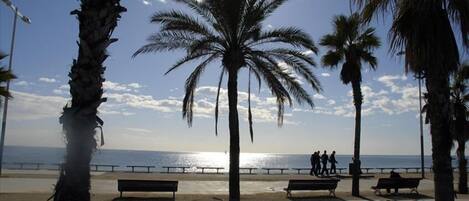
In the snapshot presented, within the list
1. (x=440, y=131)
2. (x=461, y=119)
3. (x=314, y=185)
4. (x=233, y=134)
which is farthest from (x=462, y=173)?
(x=440, y=131)

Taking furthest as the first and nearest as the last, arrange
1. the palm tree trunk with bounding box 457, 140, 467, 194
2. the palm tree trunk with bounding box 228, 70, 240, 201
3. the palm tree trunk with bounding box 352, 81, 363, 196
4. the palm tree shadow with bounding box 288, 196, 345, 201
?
the palm tree trunk with bounding box 457, 140, 467, 194, the palm tree trunk with bounding box 352, 81, 363, 196, the palm tree shadow with bounding box 288, 196, 345, 201, the palm tree trunk with bounding box 228, 70, 240, 201

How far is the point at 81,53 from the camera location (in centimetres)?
859

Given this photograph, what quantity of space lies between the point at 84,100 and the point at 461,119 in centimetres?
2042

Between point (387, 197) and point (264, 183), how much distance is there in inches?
295

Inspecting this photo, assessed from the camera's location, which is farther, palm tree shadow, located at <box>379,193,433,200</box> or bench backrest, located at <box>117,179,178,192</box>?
palm tree shadow, located at <box>379,193,433,200</box>

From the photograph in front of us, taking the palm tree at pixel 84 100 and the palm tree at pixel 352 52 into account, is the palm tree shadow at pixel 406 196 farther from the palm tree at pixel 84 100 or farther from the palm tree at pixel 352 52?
the palm tree at pixel 84 100

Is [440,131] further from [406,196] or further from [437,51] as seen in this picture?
[406,196]

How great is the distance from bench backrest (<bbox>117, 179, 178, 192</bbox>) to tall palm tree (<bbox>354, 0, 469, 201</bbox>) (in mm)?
9911

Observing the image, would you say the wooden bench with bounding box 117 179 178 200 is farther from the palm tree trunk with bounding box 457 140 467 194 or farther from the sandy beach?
the palm tree trunk with bounding box 457 140 467 194

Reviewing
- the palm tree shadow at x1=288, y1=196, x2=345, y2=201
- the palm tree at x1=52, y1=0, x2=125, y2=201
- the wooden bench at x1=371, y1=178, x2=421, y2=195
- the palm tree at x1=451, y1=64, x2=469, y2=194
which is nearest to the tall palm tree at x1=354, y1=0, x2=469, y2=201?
the palm tree at x1=52, y1=0, x2=125, y2=201

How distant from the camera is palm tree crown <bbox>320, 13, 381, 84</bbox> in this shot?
22.8 m

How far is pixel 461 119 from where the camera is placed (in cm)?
2442

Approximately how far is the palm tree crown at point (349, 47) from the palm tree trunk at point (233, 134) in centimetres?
673

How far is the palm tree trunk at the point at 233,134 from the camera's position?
17.4m
